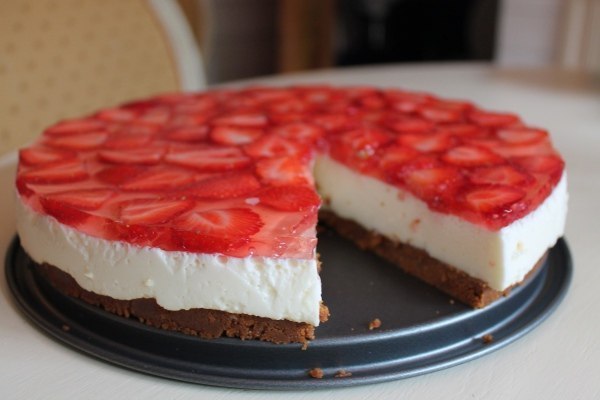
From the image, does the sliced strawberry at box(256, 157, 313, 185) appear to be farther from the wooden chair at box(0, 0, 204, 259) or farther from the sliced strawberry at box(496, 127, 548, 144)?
the wooden chair at box(0, 0, 204, 259)

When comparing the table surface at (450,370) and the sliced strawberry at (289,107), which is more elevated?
the sliced strawberry at (289,107)

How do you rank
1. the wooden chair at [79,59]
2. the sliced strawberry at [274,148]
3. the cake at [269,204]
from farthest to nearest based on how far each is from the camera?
the wooden chair at [79,59] → the sliced strawberry at [274,148] → the cake at [269,204]

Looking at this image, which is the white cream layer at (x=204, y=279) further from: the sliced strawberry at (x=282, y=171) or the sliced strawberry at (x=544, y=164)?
the sliced strawberry at (x=544, y=164)

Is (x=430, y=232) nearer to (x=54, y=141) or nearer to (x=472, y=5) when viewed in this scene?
(x=54, y=141)

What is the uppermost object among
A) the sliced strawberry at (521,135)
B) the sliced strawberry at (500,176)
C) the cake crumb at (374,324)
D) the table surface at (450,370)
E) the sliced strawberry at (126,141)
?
the sliced strawberry at (126,141)

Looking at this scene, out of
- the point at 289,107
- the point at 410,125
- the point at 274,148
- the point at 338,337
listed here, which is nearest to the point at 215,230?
the point at 338,337

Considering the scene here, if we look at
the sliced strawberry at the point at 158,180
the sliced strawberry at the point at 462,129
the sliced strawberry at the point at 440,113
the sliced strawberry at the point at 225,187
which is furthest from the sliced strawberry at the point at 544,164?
the sliced strawberry at the point at 158,180

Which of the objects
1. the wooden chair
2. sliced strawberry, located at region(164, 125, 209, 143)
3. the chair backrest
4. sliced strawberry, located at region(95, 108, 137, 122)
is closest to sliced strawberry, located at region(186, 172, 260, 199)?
sliced strawberry, located at region(164, 125, 209, 143)
